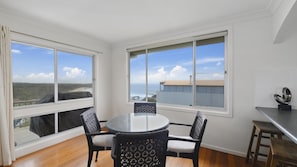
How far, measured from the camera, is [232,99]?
242 cm

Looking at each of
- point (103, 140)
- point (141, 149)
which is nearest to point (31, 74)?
point (103, 140)

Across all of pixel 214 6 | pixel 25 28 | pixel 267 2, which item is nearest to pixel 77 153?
pixel 25 28

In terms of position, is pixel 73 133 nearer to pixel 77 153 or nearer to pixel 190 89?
pixel 77 153

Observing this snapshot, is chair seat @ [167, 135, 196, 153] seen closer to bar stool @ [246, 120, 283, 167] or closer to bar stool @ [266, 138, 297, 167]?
bar stool @ [266, 138, 297, 167]

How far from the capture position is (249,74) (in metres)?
2.29

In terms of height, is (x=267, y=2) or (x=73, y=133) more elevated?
(x=267, y=2)

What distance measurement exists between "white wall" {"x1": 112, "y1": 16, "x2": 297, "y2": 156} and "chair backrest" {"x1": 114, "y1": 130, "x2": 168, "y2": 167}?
1778 millimetres

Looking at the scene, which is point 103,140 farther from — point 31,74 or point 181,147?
point 31,74

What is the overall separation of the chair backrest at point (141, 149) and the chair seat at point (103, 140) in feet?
2.49

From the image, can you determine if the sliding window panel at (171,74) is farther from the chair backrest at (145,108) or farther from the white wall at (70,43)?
the white wall at (70,43)

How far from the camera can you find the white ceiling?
6.51 feet

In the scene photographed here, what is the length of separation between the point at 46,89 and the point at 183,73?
114 inches

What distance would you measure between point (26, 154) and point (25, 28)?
7.25ft

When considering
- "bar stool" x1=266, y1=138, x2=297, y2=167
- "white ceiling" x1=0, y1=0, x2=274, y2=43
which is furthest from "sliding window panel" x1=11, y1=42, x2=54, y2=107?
"bar stool" x1=266, y1=138, x2=297, y2=167
